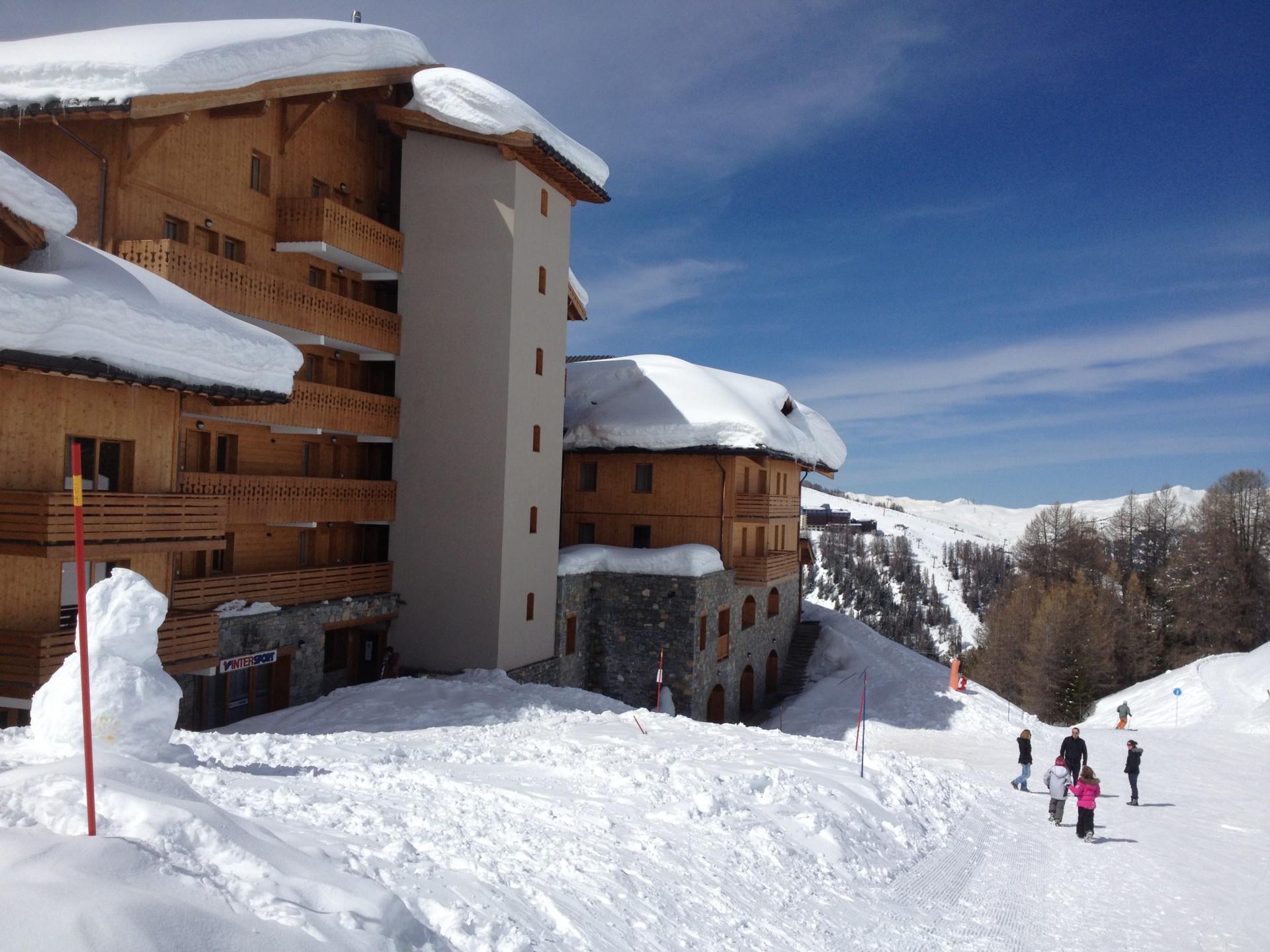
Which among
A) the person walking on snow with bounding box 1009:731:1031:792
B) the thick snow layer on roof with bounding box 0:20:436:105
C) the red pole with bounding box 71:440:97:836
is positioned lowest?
the person walking on snow with bounding box 1009:731:1031:792

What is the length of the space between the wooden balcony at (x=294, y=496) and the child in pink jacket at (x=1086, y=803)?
16.0 m

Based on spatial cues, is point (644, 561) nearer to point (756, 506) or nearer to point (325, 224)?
point (756, 506)

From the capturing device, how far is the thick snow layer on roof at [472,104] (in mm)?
21906

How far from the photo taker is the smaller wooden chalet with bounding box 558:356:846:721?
27.1m

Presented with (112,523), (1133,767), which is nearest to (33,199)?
(112,523)

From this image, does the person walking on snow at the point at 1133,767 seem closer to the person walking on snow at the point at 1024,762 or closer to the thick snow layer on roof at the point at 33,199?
the person walking on snow at the point at 1024,762

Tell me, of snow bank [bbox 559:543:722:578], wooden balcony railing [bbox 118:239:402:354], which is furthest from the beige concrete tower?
snow bank [bbox 559:543:722:578]

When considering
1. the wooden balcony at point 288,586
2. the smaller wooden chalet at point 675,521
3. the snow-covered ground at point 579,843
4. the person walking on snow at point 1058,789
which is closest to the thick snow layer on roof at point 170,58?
the wooden balcony at point 288,586

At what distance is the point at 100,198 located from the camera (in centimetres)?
1664

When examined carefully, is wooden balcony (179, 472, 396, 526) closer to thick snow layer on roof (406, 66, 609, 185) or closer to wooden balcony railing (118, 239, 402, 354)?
wooden balcony railing (118, 239, 402, 354)

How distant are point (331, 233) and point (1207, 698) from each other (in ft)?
129

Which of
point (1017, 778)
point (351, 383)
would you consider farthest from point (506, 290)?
point (1017, 778)

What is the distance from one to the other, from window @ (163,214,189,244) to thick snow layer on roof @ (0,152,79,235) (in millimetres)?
4762

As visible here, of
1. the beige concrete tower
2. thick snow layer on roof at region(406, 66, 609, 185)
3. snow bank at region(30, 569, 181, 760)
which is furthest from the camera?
the beige concrete tower
